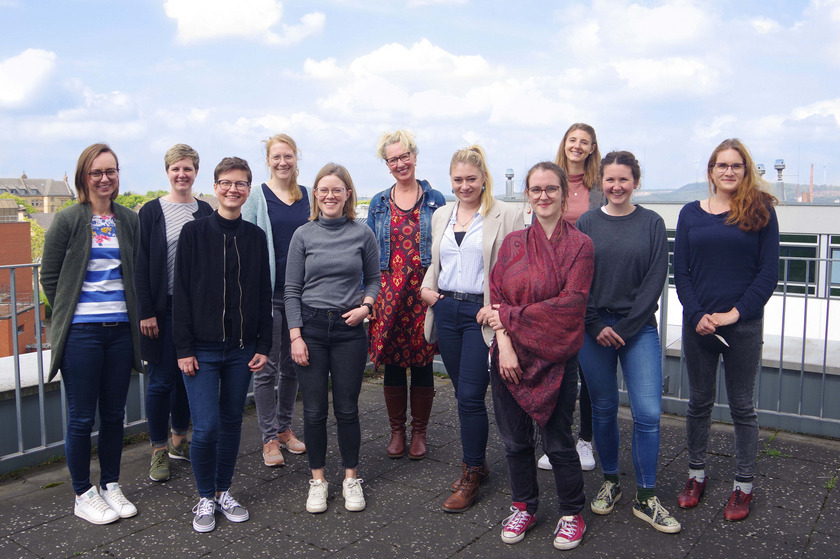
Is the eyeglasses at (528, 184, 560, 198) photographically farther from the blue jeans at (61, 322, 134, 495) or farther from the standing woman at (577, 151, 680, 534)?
the blue jeans at (61, 322, 134, 495)

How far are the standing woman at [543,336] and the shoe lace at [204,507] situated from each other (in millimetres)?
1460

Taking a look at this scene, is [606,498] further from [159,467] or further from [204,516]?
[159,467]

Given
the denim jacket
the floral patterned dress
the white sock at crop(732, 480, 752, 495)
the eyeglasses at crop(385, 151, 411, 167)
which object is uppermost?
the eyeglasses at crop(385, 151, 411, 167)

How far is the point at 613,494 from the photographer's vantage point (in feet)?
11.3

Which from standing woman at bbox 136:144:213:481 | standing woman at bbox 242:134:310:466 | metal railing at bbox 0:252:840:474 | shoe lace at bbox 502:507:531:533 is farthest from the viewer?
metal railing at bbox 0:252:840:474

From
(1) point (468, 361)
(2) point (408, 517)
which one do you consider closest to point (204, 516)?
(2) point (408, 517)

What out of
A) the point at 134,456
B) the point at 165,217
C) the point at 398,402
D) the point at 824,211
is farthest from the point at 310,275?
the point at 824,211

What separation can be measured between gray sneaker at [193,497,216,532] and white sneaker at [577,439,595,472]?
2142 mm

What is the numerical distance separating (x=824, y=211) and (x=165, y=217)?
2841cm

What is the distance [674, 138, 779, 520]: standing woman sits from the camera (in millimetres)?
3207

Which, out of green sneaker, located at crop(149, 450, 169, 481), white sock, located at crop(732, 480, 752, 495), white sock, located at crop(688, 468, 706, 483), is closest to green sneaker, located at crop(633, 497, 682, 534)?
white sock, located at crop(688, 468, 706, 483)

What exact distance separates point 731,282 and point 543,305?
107cm

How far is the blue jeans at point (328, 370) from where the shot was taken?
11.3ft

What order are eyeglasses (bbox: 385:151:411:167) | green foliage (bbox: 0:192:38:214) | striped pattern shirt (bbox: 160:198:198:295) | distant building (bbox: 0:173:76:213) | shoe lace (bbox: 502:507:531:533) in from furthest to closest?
distant building (bbox: 0:173:76:213)
green foliage (bbox: 0:192:38:214)
eyeglasses (bbox: 385:151:411:167)
striped pattern shirt (bbox: 160:198:198:295)
shoe lace (bbox: 502:507:531:533)
